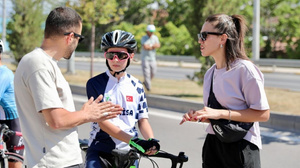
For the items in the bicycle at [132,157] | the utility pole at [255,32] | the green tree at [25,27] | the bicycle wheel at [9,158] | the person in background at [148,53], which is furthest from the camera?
the green tree at [25,27]

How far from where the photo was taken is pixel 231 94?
10.9ft

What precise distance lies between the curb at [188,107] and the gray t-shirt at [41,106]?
7030 millimetres

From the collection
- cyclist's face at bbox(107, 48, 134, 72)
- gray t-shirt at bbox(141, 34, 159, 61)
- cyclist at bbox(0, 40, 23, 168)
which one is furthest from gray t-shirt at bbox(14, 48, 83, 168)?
gray t-shirt at bbox(141, 34, 159, 61)

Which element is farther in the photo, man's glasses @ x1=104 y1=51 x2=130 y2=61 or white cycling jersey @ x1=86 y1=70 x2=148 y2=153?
man's glasses @ x1=104 y1=51 x2=130 y2=61

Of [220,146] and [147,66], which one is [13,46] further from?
[220,146]

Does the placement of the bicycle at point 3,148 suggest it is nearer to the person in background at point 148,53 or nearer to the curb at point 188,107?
the curb at point 188,107

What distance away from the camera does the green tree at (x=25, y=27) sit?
73.9 ft

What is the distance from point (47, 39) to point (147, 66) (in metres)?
11.6

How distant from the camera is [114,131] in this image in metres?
3.49

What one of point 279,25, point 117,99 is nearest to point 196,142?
point 117,99

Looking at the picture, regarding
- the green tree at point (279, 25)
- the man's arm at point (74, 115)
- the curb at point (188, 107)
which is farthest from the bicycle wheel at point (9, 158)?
the green tree at point (279, 25)

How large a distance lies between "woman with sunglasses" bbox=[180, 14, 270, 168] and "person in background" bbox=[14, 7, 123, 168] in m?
0.75

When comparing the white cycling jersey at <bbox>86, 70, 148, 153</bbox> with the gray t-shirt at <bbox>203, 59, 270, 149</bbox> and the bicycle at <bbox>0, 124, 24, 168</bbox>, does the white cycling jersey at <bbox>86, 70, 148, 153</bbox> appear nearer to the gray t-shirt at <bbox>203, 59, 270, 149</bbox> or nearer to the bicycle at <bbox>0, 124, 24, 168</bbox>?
the gray t-shirt at <bbox>203, 59, 270, 149</bbox>

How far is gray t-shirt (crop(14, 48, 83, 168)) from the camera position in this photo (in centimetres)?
279
